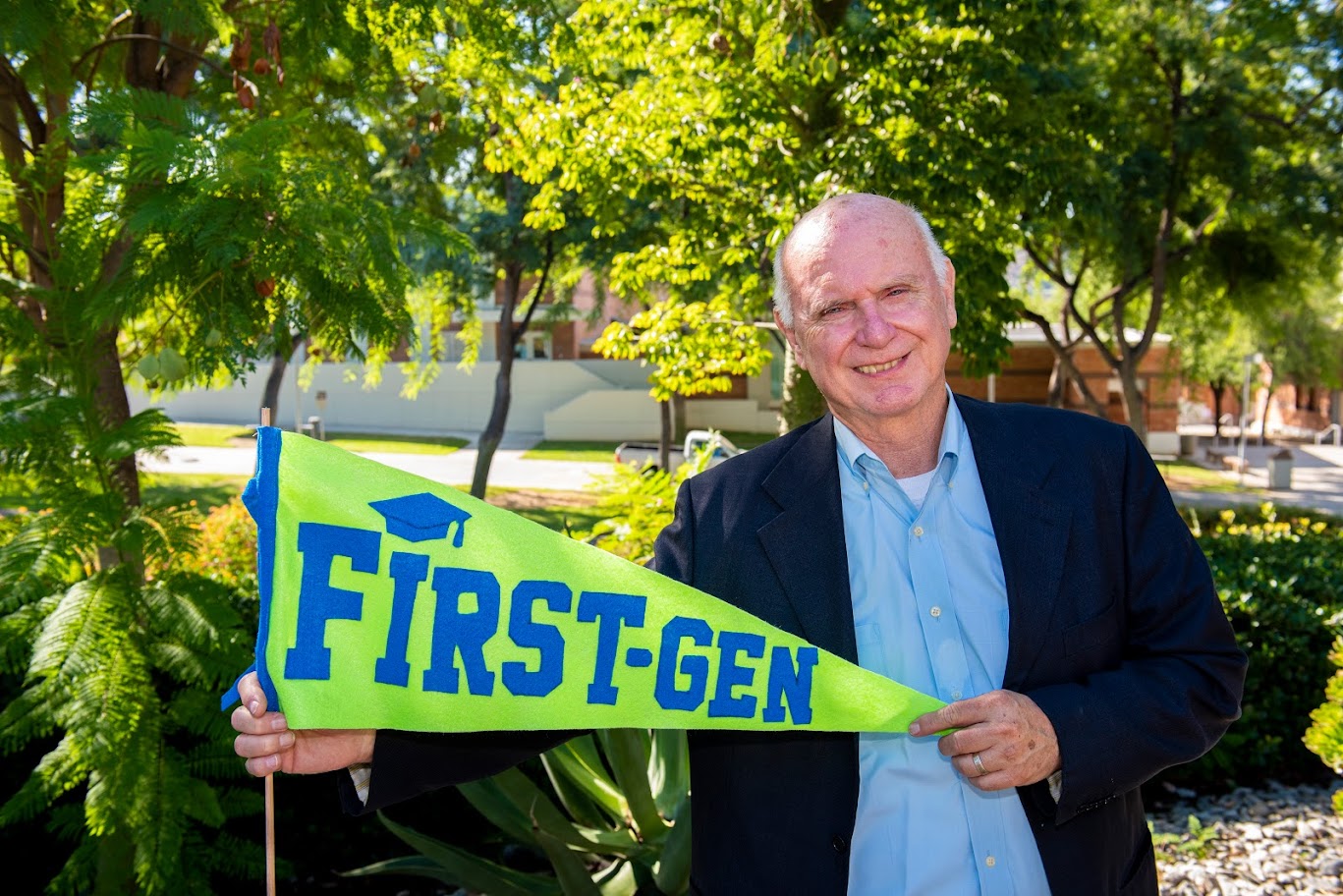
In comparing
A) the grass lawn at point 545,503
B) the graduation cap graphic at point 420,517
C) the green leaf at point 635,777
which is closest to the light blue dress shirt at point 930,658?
the graduation cap graphic at point 420,517

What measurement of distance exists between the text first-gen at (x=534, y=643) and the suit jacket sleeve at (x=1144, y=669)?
18.4 inches

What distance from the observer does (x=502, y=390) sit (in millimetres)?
16125

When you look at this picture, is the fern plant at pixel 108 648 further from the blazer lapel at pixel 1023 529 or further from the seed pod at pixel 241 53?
the blazer lapel at pixel 1023 529

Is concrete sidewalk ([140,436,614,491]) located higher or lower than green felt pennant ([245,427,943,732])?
lower

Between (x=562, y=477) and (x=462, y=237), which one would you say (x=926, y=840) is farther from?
(x=562, y=477)

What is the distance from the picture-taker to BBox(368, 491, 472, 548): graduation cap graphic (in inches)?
75.4

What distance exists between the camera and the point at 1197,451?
31.1 m

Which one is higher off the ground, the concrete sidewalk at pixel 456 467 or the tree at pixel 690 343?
the tree at pixel 690 343

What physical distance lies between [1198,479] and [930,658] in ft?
79.0

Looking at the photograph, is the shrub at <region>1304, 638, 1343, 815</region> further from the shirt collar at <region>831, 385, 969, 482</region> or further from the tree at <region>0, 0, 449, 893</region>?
the tree at <region>0, 0, 449, 893</region>

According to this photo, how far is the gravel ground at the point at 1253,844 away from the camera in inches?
158

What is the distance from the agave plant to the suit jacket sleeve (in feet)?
5.34

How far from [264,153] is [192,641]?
1.46 m

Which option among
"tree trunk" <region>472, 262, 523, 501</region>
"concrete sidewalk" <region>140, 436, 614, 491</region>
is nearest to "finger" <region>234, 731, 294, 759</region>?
"tree trunk" <region>472, 262, 523, 501</region>
